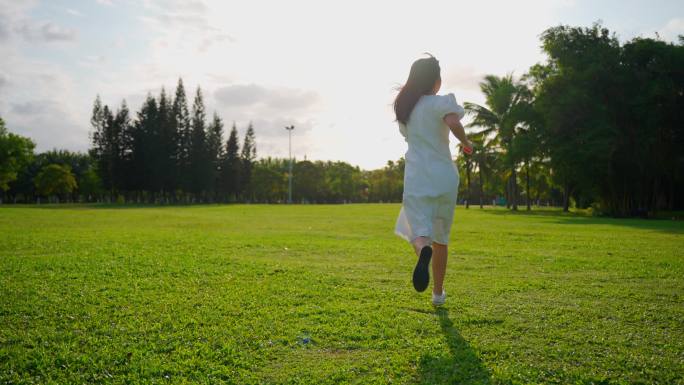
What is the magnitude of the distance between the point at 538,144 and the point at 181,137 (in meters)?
61.3

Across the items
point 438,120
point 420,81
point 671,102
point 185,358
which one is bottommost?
point 185,358

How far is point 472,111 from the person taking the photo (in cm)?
5209

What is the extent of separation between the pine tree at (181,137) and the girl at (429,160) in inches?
3166

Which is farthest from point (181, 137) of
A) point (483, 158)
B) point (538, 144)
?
point (538, 144)

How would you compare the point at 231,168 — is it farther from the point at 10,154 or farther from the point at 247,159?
the point at 10,154

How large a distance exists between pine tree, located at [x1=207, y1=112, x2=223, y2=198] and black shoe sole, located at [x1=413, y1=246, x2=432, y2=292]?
85.3 m

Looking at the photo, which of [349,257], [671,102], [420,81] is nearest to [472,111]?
[671,102]

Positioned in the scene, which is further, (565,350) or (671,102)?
(671,102)

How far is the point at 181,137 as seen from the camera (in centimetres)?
8250

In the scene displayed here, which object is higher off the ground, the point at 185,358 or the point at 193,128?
the point at 193,128

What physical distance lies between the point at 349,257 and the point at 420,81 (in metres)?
4.95

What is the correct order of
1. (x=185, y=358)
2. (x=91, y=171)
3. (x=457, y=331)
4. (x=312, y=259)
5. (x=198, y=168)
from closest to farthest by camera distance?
(x=185, y=358)
(x=457, y=331)
(x=312, y=259)
(x=198, y=168)
(x=91, y=171)

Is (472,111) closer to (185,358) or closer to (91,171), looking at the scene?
(185,358)

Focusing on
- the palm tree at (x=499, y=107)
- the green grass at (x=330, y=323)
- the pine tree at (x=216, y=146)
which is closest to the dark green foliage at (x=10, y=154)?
the pine tree at (x=216, y=146)
